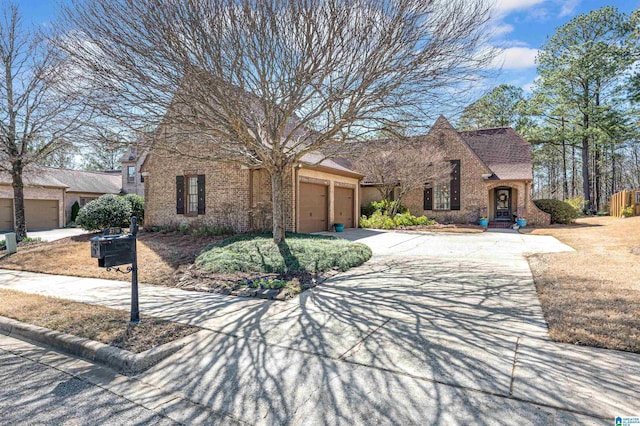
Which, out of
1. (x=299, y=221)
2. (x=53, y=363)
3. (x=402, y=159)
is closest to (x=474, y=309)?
(x=53, y=363)

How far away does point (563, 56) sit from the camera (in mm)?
26969

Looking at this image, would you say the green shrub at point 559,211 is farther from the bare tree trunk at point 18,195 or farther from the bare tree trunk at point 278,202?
the bare tree trunk at point 18,195

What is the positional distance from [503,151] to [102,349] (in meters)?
24.1

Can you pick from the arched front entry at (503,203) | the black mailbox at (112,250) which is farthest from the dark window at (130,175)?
the black mailbox at (112,250)

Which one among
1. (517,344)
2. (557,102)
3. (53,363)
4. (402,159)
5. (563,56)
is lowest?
(53,363)

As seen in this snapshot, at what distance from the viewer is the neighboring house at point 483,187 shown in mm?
20031

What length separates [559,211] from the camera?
19625mm

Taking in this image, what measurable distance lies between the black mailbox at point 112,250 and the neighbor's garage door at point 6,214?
80.6ft

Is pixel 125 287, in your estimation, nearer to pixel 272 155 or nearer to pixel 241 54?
pixel 272 155

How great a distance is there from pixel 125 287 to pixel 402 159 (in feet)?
49.4

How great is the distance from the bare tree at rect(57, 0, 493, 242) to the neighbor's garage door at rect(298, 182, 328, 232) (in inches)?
240

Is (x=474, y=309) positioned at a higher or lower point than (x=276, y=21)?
lower

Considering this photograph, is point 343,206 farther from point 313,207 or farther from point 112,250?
point 112,250

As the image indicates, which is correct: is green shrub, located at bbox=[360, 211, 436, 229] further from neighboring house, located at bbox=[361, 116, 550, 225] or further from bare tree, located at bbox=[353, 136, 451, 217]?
neighboring house, located at bbox=[361, 116, 550, 225]
